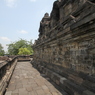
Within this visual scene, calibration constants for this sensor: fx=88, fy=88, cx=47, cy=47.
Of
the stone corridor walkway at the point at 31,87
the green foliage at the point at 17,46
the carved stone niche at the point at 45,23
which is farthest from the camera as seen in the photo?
the green foliage at the point at 17,46

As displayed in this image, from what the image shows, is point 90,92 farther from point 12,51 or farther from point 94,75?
point 12,51

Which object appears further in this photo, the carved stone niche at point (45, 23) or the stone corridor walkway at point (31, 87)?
the carved stone niche at point (45, 23)

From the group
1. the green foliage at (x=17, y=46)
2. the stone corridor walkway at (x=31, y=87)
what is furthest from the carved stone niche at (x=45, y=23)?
the green foliage at (x=17, y=46)

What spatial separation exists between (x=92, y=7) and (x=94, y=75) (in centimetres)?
199

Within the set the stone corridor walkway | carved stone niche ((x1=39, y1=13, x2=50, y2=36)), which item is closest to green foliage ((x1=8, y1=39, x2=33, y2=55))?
carved stone niche ((x1=39, y1=13, x2=50, y2=36))

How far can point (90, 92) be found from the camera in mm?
2572

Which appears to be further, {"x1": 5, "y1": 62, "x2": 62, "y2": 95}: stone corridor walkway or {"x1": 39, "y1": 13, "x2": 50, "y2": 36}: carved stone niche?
{"x1": 39, "y1": 13, "x2": 50, "y2": 36}: carved stone niche

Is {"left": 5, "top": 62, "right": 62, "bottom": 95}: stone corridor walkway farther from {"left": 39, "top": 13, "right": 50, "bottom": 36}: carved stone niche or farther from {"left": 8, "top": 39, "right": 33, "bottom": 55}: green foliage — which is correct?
{"left": 8, "top": 39, "right": 33, "bottom": 55}: green foliage

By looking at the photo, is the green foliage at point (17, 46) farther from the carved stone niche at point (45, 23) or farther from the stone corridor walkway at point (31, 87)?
the stone corridor walkway at point (31, 87)

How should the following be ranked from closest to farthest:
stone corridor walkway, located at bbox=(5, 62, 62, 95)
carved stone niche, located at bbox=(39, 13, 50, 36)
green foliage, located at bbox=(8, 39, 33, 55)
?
stone corridor walkway, located at bbox=(5, 62, 62, 95), carved stone niche, located at bbox=(39, 13, 50, 36), green foliage, located at bbox=(8, 39, 33, 55)

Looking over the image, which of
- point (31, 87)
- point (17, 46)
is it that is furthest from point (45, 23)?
point (17, 46)

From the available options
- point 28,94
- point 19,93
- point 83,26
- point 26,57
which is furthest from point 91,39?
point 26,57

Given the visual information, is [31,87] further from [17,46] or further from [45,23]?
[17,46]

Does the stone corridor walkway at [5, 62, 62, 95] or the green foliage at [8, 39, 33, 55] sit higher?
the green foliage at [8, 39, 33, 55]
